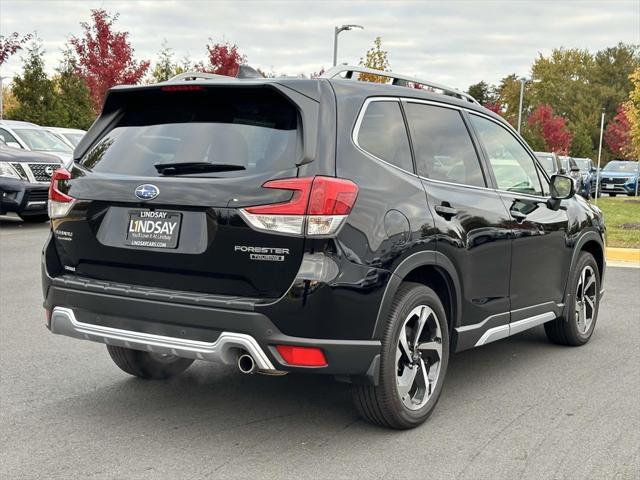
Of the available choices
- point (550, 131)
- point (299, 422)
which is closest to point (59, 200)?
point (299, 422)

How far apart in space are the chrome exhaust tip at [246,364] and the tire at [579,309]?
308 cm

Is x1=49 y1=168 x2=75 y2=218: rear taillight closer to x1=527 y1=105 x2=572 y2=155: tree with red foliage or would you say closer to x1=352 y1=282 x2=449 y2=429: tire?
x1=352 y1=282 x2=449 y2=429: tire

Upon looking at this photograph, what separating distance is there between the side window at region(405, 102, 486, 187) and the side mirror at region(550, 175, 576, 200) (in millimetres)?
994

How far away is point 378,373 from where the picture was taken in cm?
396

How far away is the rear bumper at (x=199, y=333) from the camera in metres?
3.74

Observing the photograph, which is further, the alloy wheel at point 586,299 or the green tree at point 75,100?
the green tree at point 75,100

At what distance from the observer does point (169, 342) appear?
388 centimetres

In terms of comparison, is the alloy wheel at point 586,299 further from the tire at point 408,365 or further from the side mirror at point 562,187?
the tire at point 408,365

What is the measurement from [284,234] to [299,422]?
122 cm

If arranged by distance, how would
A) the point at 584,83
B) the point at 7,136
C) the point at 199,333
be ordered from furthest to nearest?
1. the point at 584,83
2. the point at 7,136
3. the point at 199,333

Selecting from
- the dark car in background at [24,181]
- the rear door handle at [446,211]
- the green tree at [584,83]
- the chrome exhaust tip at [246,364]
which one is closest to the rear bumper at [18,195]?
the dark car in background at [24,181]

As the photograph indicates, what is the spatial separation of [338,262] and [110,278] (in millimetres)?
1207

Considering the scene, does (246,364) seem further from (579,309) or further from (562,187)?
(579,309)

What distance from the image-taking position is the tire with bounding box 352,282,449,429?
13.3ft
